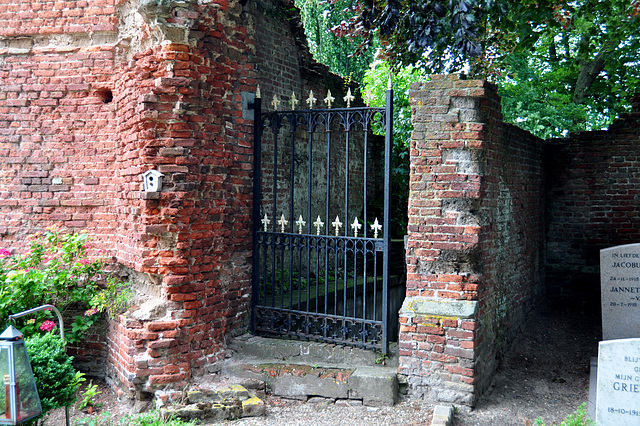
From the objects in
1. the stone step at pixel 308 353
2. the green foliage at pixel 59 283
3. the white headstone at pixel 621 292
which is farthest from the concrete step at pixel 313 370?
the white headstone at pixel 621 292

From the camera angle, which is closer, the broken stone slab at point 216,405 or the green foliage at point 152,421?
the green foliage at point 152,421

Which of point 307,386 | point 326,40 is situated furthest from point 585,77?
point 307,386

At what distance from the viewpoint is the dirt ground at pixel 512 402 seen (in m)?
4.68

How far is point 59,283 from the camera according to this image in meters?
5.32

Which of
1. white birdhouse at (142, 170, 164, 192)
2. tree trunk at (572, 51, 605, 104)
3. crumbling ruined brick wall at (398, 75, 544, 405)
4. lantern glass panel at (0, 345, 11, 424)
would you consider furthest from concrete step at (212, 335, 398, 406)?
tree trunk at (572, 51, 605, 104)

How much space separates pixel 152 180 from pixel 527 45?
19.7 ft

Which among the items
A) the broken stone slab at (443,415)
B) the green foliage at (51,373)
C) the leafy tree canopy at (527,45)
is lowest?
the broken stone slab at (443,415)

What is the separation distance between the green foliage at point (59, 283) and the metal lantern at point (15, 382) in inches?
85.5

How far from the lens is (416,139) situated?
501cm

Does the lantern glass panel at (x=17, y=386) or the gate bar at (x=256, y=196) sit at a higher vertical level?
the gate bar at (x=256, y=196)

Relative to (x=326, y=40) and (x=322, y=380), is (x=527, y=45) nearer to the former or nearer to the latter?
(x=322, y=380)

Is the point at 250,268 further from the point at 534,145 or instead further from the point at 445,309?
the point at 534,145

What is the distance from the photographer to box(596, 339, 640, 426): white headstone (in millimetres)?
3949

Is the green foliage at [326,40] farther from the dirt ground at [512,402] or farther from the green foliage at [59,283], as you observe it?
the green foliage at [59,283]
